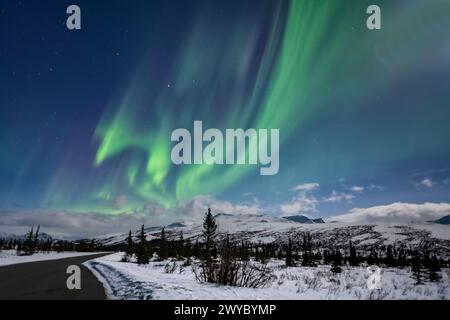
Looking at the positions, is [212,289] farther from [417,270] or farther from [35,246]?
[35,246]

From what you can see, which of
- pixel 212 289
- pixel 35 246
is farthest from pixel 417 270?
pixel 35 246

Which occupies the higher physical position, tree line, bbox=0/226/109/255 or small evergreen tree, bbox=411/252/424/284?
small evergreen tree, bbox=411/252/424/284

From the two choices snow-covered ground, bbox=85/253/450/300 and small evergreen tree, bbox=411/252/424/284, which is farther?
small evergreen tree, bbox=411/252/424/284

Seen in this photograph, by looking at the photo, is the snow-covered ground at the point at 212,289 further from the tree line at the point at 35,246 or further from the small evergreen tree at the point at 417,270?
the tree line at the point at 35,246

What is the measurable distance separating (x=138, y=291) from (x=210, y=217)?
4402cm

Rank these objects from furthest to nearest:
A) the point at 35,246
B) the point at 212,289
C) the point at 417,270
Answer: the point at 35,246 → the point at 417,270 → the point at 212,289

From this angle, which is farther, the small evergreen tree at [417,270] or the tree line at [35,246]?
the tree line at [35,246]

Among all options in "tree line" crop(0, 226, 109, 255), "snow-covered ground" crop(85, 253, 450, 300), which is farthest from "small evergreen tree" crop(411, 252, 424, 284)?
"tree line" crop(0, 226, 109, 255)

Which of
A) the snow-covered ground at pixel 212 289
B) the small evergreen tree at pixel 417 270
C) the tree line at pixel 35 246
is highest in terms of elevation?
the snow-covered ground at pixel 212 289

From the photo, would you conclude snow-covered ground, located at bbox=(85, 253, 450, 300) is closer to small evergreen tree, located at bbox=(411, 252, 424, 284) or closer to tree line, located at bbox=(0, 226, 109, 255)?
small evergreen tree, located at bbox=(411, 252, 424, 284)

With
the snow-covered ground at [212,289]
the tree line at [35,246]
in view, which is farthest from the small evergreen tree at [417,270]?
the tree line at [35,246]

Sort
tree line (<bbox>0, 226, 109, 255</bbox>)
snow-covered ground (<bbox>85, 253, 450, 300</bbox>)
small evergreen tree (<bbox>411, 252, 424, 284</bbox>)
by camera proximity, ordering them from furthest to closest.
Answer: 1. tree line (<bbox>0, 226, 109, 255</bbox>)
2. small evergreen tree (<bbox>411, 252, 424, 284</bbox>)
3. snow-covered ground (<bbox>85, 253, 450, 300</bbox>)
